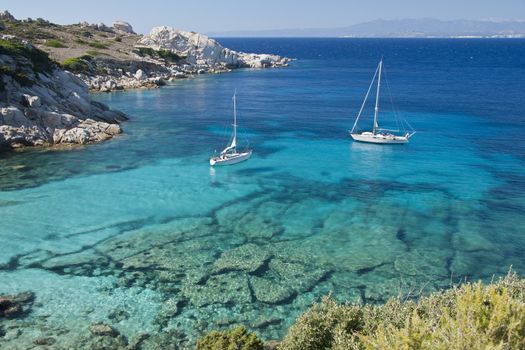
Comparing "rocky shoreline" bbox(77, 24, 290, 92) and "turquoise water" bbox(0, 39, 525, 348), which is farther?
"rocky shoreline" bbox(77, 24, 290, 92)

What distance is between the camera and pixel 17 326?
23.1 metres

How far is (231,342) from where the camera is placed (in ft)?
61.3

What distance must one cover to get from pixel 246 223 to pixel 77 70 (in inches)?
3287

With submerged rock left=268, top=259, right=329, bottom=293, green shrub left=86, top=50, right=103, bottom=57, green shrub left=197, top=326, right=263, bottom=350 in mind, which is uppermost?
green shrub left=86, top=50, right=103, bottom=57

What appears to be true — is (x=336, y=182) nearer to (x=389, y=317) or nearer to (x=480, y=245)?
(x=480, y=245)

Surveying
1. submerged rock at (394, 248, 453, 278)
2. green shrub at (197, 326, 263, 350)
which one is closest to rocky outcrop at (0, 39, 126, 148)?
submerged rock at (394, 248, 453, 278)

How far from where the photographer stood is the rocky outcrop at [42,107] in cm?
5638

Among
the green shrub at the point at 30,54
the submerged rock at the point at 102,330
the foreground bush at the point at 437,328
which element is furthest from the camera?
the green shrub at the point at 30,54

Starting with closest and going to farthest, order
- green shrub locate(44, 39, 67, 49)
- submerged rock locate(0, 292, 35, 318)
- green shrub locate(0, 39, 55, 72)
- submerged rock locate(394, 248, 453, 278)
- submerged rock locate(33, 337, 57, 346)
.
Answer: submerged rock locate(33, 337, 57, 346) < submerged rock locate(0, 292, 35, 318) < submerged rock locate(394, 248, 453, 278) < green shrub locate(0, 39, 55, 72) < green shrub locate(44, 39, 67, 49)

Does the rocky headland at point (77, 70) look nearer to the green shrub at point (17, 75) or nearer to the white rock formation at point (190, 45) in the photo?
the white rock formation at point (190, 45)

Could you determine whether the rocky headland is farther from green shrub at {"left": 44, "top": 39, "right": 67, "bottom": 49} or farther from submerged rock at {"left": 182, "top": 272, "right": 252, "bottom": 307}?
submerged rock at {"left": 182, "top": 272, "right": 252, "bottom": 307}

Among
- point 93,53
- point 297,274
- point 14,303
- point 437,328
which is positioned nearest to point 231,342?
point 437,328

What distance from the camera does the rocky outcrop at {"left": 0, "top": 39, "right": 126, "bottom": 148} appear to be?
56375 millimetres

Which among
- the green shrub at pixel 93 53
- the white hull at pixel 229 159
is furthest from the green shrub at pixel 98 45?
the white hull at pixel 229 159
